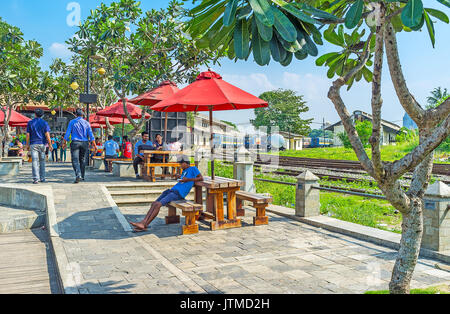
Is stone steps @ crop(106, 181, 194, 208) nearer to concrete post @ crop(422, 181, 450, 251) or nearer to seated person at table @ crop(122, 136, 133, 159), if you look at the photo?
seated person at table @ crop(122, 136, 133, 159)

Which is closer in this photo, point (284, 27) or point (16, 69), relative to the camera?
point (284, 27)

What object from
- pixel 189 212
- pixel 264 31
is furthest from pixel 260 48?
pixel 189 212

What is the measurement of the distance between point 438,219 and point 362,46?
273 centimetres

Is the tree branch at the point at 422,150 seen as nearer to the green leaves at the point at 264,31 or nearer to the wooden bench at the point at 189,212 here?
the green leaves at the point at 264,31

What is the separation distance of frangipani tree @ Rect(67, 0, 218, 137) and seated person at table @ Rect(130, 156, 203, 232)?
22.8ft

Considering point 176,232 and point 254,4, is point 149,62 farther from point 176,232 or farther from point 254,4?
point 254,4

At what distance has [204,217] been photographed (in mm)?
7043

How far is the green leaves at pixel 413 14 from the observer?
6.64ft

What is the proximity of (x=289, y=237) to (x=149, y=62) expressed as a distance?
33.0 ft

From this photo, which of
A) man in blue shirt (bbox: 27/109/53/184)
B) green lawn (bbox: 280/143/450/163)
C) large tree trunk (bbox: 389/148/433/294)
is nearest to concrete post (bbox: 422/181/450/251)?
large tree trunk (bbox: 389/148/433/294)

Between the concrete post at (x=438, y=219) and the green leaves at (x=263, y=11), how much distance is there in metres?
4.12

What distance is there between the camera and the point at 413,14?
2043mm

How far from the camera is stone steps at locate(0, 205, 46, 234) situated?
260 inches

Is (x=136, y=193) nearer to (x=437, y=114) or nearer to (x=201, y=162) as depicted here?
(x=201, y=162)
